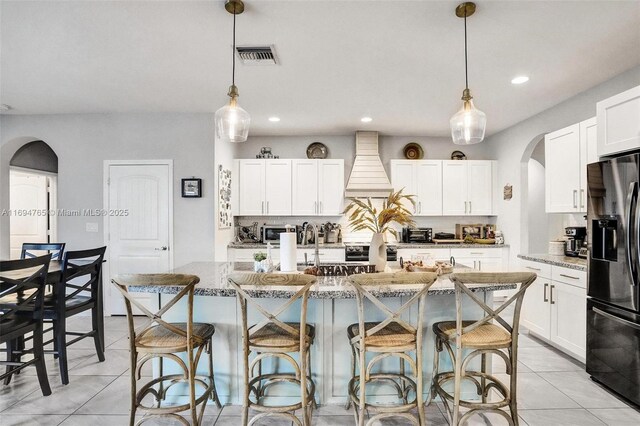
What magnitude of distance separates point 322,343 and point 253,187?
3.50 meters

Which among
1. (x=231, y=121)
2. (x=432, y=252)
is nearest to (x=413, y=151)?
(x=432, y=252)

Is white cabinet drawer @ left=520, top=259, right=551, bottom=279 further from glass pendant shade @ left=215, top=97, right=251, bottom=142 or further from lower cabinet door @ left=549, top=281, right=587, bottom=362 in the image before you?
glass pendant shade @ left=215, top=97, right=251, bottom=142

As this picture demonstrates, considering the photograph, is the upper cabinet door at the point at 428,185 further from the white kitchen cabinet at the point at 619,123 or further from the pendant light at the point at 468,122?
the pendant light at the point at 468,122

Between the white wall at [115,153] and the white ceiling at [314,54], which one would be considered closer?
the white ceiling at [314,54]

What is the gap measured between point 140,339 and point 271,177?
11.9ft

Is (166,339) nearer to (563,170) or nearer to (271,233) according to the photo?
(271,233)

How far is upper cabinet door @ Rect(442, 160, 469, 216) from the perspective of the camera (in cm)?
561

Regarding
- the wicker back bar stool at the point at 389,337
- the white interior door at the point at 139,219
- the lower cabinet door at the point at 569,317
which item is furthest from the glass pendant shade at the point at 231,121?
the lower cabinet door at the point at 569,317

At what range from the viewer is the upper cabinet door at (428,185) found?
559 centimetres

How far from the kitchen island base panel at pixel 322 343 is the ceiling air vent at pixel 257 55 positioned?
6.45 ft

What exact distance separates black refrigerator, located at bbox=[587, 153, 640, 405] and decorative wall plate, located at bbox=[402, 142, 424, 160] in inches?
121

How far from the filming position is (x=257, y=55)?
2914 millimetres

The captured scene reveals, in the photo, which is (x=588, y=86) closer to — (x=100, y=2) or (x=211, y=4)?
(x=211, y=4)

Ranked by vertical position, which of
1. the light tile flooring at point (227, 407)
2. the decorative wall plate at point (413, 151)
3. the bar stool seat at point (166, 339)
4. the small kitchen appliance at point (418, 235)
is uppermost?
the decorative wall plate at point (413, 151)
